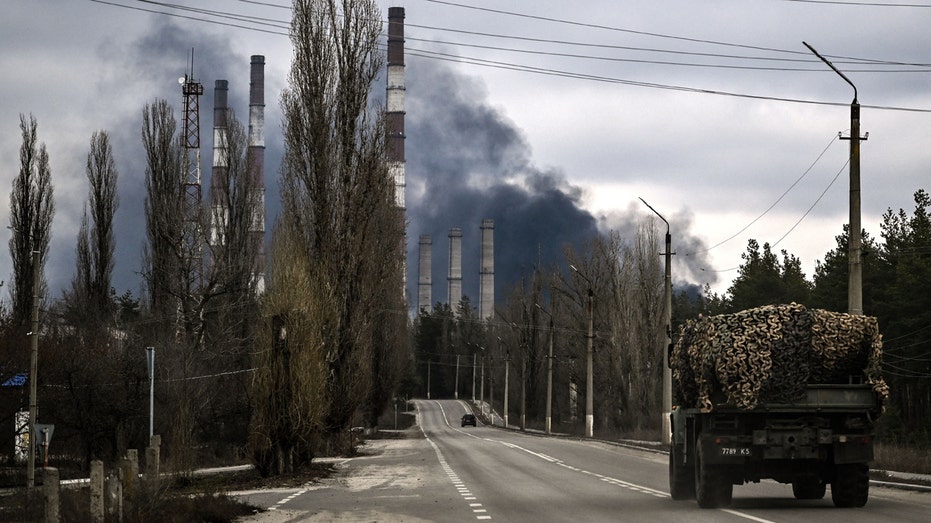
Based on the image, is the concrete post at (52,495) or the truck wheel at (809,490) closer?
the concrete post at (52,495)

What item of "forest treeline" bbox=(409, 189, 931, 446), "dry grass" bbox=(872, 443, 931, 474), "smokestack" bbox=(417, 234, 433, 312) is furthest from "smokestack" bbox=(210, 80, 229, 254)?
"smokestack" bbox=(417, 234, 433, 312)

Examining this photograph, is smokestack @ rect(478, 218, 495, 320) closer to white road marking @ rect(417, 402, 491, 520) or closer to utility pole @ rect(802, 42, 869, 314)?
white road marking @ rect(417, 402, 491, 520)

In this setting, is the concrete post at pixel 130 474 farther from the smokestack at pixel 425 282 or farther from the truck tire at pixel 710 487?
the smokestack at pixel 425 282

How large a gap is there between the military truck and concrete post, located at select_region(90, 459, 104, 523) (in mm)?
8676

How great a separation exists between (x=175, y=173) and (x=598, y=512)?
171ft

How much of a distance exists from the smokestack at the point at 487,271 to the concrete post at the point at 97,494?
483ft

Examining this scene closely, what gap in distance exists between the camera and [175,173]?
66562 millimetres

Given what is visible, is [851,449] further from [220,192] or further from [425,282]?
[425,282]

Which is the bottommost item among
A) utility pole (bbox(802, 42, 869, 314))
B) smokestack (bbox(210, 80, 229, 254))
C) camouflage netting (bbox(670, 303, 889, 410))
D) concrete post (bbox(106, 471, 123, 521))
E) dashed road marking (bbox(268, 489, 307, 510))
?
dashed road marking (bbox(268, 489, 307, 510))

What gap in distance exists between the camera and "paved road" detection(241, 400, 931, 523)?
57.8ft

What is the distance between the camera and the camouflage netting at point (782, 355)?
18.5 meters

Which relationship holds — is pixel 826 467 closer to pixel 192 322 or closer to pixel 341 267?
pixel 341 267

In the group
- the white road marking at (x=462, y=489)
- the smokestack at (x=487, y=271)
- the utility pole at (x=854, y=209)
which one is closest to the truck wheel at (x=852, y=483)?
the white road marking at (x=462, y=489)

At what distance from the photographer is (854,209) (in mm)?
26953
